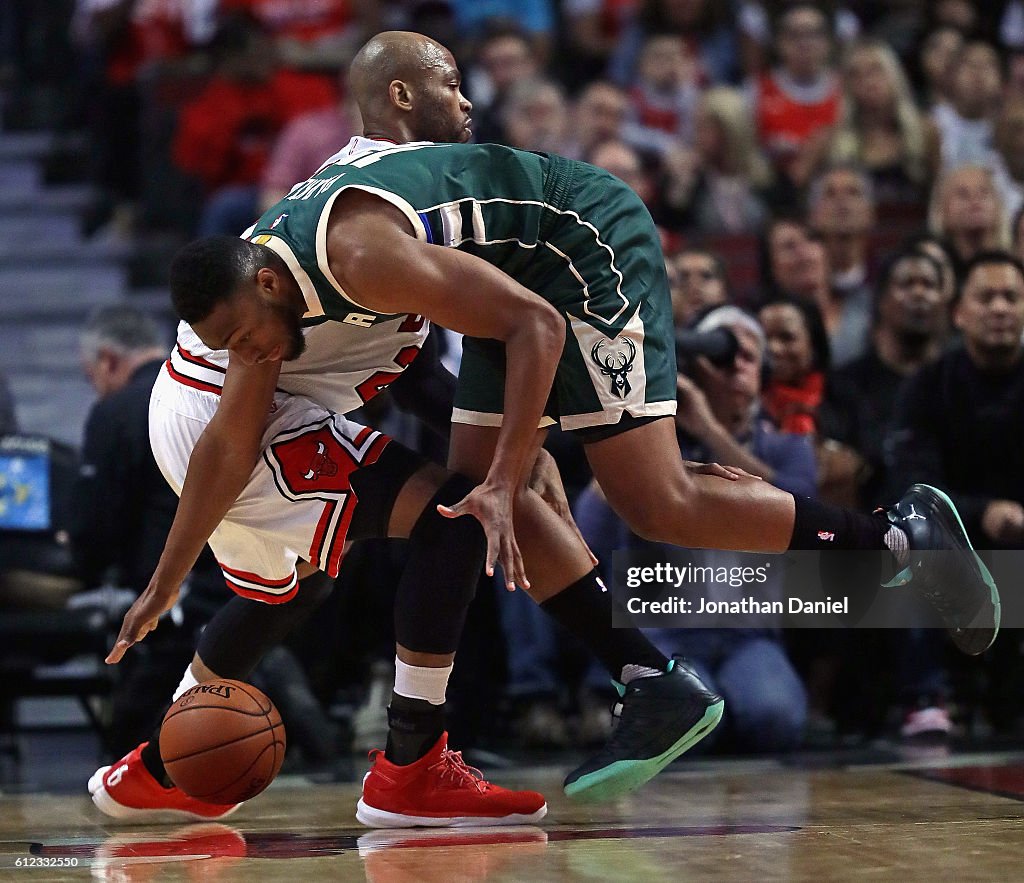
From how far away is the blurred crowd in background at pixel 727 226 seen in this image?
523 centimetres

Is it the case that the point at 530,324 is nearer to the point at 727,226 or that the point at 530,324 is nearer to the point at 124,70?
the point at 727,226

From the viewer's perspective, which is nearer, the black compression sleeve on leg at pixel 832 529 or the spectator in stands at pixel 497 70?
the black compression sleeve on leg at pixel 832 529

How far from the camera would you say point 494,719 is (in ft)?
18.2

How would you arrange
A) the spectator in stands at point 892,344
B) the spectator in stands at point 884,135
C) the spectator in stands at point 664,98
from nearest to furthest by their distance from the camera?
the spectator in stands at point 892,344
the spectator in stands at point 884,135
the spectator in stands at point 664,98

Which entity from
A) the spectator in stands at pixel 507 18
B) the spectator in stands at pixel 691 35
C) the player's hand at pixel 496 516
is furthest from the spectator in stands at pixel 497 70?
the player's hand at pixel 496 516

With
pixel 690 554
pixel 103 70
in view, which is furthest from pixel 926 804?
pixel 103 70

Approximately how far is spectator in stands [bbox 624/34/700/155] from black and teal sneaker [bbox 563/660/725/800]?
526 cm

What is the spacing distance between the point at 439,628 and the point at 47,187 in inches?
241

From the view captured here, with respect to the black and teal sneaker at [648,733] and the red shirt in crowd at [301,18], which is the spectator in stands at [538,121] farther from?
the black and teal sneaker at [648,733]

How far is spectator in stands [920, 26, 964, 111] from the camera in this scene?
8.33 metres

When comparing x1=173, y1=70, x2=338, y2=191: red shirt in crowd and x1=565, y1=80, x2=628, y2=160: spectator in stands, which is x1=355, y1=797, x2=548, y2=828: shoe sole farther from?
x1=173, y1=70, x2=338, y2=191: red shirt in crowd

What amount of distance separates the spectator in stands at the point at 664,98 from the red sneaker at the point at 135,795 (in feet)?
17.6

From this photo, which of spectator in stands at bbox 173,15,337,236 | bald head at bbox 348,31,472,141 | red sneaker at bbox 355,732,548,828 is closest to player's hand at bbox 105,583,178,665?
red sneaker at bbox 355,732,548,828

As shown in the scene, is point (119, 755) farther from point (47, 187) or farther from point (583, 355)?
point (47, 187)
